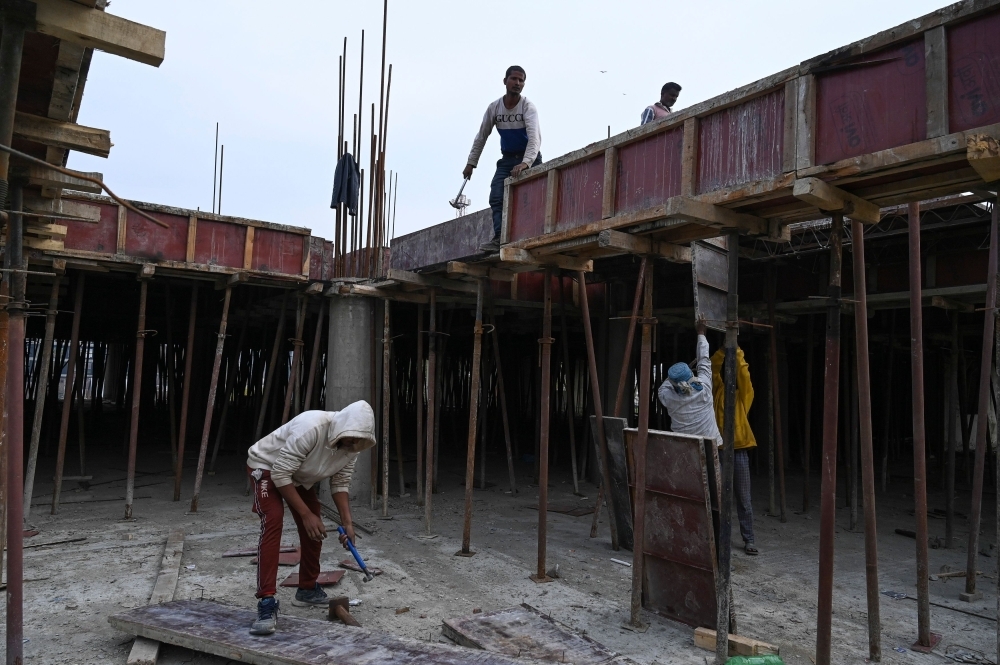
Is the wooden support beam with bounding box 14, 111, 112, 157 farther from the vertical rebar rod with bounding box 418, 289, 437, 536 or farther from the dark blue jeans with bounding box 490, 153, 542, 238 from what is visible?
the vertical rebar rod with bounding box 418, 289, 437, 536

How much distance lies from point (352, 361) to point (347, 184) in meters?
2.63

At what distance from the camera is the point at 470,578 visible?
6.50 metres

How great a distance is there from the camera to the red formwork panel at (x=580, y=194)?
18.9 ft

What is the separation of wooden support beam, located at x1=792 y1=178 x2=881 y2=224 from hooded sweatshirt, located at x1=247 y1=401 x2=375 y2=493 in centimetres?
304

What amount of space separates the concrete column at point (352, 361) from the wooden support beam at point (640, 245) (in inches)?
205

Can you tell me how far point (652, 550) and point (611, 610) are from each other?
647 millimetres

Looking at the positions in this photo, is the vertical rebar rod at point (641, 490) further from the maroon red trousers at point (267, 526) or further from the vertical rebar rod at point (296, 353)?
the vertical rebar rod at point (296, 353)

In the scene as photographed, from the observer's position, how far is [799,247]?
27.8 feet

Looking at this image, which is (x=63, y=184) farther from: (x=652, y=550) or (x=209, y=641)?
(x=652, y=550)

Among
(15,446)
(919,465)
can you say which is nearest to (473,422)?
(919,465)

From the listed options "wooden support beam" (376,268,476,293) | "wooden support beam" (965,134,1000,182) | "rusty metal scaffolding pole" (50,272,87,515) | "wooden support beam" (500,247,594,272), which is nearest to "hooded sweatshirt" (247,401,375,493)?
"wooden support beam" (500,247,594,272)

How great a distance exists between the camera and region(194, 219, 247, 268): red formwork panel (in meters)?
9.41

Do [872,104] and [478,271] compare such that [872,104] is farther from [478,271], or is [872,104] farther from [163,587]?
[163,587]

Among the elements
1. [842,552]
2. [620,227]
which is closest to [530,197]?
[620,227]
